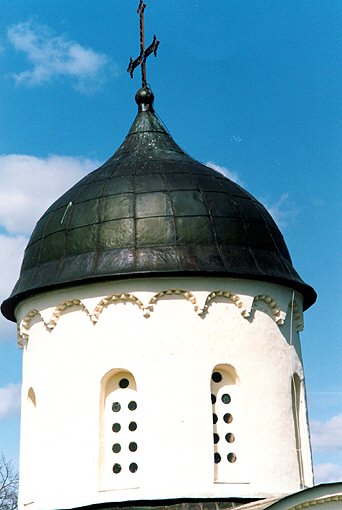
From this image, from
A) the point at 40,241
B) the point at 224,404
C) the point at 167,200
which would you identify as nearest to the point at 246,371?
the point at 224,404

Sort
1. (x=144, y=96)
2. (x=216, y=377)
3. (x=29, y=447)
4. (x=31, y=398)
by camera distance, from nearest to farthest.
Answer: (x=216, y=377) < (x=29, y=447) < (x=31, y=398) < (x=144, y=96)

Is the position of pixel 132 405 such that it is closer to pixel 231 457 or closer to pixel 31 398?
pixel 231 457

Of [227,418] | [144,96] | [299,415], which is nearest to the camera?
[227,418]

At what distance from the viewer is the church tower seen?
1270cm

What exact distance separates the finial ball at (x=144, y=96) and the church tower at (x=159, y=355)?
2148 mm

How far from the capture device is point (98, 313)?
43.3ft

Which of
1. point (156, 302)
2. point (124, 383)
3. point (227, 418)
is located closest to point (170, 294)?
point (156, 302)

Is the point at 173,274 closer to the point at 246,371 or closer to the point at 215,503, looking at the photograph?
the point at 246,371

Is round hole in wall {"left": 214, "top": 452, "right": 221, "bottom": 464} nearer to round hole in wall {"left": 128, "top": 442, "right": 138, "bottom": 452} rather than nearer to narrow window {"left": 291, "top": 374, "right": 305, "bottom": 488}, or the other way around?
round hole in wall {"left": 128, "top": 442, "right": 138, "bottom": 452}

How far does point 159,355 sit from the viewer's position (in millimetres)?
12914

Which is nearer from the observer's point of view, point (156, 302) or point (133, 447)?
point (133, 447)

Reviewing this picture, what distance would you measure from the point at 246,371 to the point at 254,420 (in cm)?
65

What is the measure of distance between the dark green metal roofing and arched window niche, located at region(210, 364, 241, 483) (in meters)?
1.39

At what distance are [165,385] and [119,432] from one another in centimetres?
90
